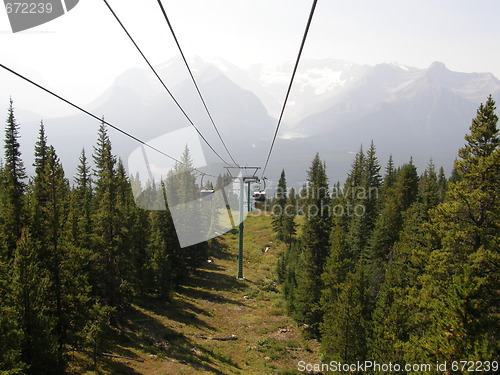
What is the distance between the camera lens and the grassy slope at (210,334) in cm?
2562

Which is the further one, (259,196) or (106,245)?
(259,196)

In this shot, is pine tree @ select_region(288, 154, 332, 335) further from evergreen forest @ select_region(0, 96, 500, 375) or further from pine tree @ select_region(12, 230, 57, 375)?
pine tree @ select_region(12, 230, 57, 375)

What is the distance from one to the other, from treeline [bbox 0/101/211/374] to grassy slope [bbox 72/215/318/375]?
88.0 inches

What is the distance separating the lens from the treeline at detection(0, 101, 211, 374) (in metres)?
17.6

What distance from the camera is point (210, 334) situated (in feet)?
112

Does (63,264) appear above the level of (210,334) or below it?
above

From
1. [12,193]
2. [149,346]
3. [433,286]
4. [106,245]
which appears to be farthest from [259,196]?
[12,193]

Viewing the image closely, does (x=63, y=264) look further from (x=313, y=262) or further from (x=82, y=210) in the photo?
(x=313, y=262)

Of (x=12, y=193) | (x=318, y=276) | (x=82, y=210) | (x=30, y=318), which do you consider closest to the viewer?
(x=30, y=318)

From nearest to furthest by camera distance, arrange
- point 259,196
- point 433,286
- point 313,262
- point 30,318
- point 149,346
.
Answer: point 30,318, point 433,286, point 149,346, point 259,196, point 313,262

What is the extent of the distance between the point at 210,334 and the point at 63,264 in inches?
683

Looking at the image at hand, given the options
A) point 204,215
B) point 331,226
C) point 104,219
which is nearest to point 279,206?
point 204,215

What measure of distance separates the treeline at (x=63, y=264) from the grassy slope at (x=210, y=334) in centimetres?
223

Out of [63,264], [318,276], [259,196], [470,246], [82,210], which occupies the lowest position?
[318,276]
